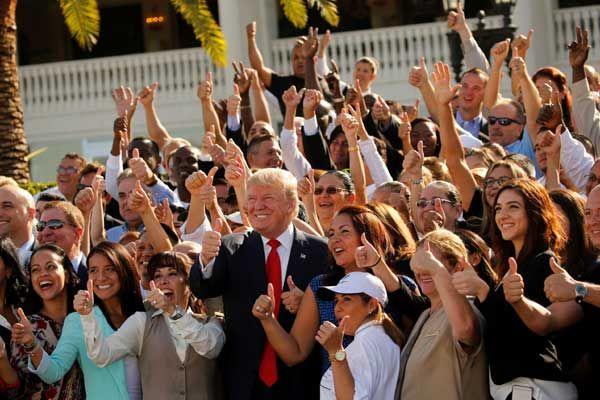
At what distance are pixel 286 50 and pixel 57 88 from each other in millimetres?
4497

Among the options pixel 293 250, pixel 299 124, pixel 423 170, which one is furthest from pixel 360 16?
pixel 293 250

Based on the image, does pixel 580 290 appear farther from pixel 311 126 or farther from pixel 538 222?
pixel 311 126

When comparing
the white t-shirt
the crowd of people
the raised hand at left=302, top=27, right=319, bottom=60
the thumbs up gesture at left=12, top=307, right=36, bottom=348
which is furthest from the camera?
Result: the raised hand at left=302, top=27, right=319, bottom=60

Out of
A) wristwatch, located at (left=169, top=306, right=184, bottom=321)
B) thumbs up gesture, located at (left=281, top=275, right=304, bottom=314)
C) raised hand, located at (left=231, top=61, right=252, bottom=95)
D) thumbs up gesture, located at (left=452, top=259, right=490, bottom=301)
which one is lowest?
wristwatch, located at (left=169, top=306, right=184, bottom=321)

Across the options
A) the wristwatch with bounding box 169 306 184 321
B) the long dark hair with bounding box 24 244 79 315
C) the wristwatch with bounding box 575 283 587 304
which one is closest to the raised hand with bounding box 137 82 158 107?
the long dark hair with bounding box 24 244 79 315

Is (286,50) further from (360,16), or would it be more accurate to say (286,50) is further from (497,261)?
(497,261)

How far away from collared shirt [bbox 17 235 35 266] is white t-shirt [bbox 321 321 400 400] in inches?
119

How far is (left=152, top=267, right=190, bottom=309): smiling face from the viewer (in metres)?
7.80

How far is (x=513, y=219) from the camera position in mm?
6801

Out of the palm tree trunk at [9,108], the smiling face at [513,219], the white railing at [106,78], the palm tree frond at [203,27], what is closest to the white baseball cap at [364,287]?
the smiling face at [513,219]

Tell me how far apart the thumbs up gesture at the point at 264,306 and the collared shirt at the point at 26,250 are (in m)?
2.42

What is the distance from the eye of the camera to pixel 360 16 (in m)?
26.6

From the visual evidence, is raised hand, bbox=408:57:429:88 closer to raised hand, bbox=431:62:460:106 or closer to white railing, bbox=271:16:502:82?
raised hand, bbox=431:62:460:106

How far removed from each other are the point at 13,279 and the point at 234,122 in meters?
3.85
